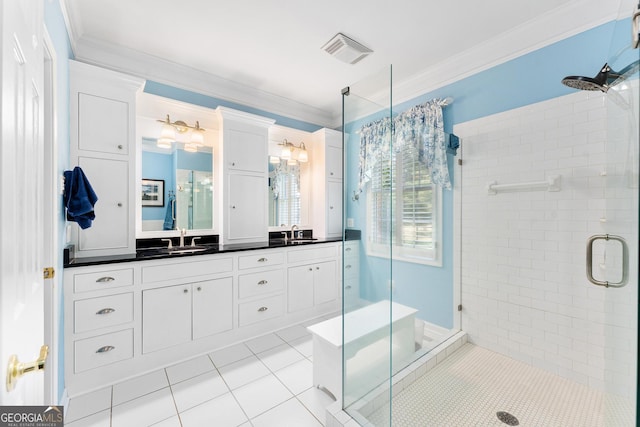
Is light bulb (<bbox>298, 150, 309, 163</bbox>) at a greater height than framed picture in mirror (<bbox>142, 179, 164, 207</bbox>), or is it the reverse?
light bulb (<bbox>298, 150, 309, 163</bbox>)

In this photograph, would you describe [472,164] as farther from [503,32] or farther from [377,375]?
[377,375]

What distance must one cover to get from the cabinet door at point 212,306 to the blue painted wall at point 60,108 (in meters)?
0.84

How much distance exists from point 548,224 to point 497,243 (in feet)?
1.30

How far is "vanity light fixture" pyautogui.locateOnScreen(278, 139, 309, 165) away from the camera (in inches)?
138

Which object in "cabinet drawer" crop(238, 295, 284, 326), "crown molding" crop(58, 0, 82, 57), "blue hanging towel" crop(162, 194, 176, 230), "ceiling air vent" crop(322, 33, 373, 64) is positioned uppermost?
"ceiling air vent" crop(322, 33, 373, 64)

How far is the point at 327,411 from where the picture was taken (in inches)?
60.1

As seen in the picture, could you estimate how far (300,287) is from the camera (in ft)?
9.91

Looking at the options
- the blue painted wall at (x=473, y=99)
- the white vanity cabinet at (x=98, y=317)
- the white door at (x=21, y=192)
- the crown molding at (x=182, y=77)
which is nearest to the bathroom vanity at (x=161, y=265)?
the white vanity cabinet at (x=98, y=317)

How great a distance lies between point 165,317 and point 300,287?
1.39 meters

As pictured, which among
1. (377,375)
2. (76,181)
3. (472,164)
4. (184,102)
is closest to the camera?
(377,375)

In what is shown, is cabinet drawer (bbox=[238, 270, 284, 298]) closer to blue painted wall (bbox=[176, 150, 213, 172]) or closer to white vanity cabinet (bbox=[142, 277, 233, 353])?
white vanity cabinet (bbox=[142, 277, 233, 353])

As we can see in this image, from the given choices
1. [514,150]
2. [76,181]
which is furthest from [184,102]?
[514,150]

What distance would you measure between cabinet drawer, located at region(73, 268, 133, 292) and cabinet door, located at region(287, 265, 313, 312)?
150 cm

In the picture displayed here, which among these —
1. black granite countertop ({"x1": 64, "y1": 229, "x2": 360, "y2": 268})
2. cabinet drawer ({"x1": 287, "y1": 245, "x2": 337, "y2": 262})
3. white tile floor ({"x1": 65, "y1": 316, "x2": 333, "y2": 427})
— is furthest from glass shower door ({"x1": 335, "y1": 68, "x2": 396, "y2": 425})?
cabinet drawer ({"x1": 287, "y1": 245, "x2": 337, "y2": 262})
